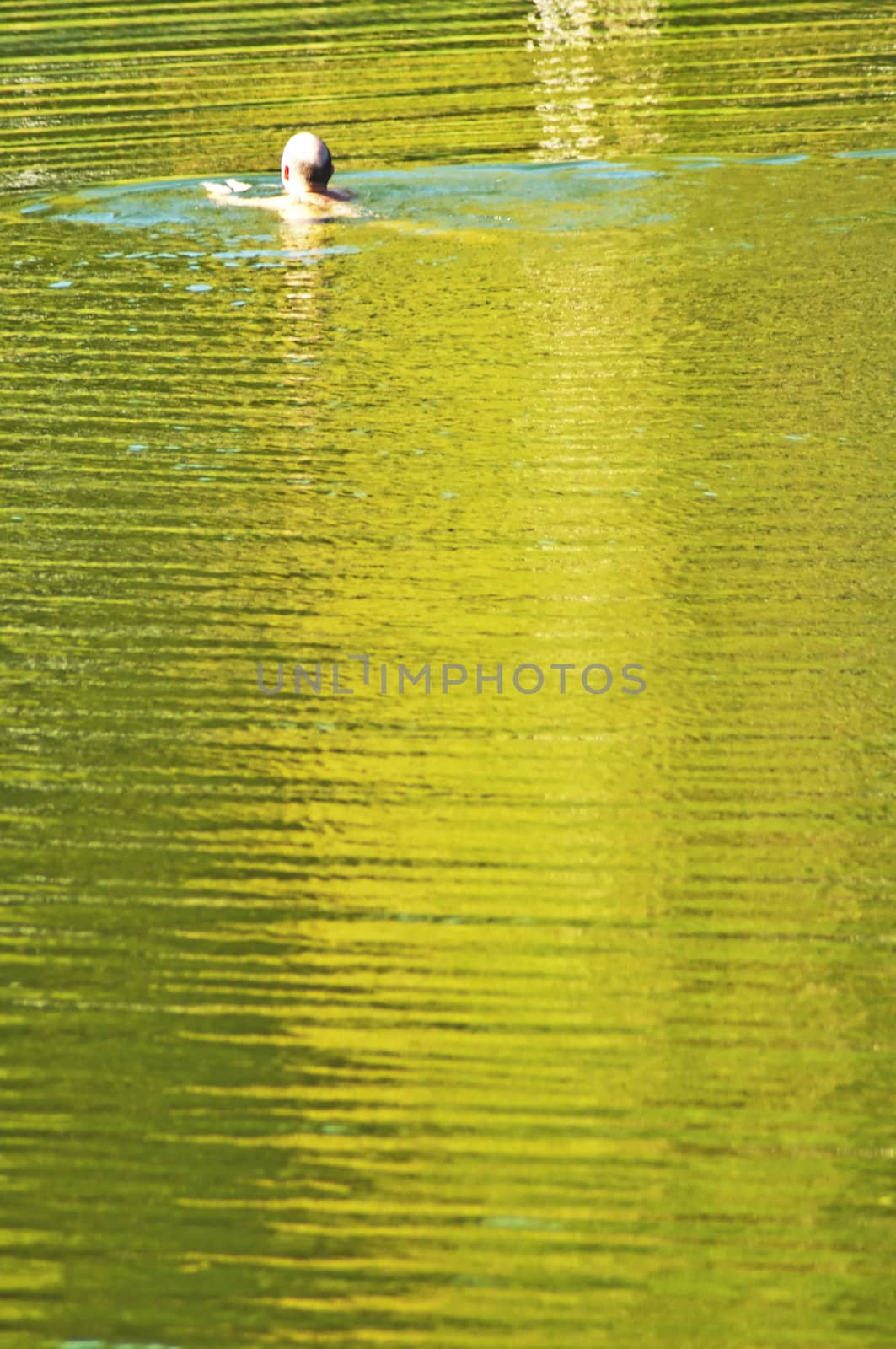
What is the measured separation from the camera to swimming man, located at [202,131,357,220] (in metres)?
9.29

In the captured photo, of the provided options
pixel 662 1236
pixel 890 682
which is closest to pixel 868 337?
pixel 890 682

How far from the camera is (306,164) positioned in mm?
9297

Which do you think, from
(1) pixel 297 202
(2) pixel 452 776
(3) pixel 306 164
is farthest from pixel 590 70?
(2) pixel 452 776

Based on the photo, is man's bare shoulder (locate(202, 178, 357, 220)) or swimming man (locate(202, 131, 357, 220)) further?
man's bare shoulder (locate(202, 178, 357, 220))

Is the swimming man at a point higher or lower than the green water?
higher

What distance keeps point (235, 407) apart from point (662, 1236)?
14.9 ft

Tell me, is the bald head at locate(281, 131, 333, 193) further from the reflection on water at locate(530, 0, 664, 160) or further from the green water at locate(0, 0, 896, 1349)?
the reflection on water at locate(530, 0, 664, 160)

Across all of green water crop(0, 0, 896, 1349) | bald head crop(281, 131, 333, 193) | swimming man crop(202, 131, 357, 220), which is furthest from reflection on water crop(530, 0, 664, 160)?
bald head crop(281, 131, 333, 193)

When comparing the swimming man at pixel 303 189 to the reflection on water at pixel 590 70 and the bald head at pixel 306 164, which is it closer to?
the bald head at pixel 306 164

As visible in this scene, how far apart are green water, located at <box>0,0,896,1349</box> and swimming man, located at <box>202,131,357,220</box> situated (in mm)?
107

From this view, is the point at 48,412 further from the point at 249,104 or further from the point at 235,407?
the point at 249,104

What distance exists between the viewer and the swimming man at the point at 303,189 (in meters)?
9.29

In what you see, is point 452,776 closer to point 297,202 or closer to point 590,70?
point 297,202

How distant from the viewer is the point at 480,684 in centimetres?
522
